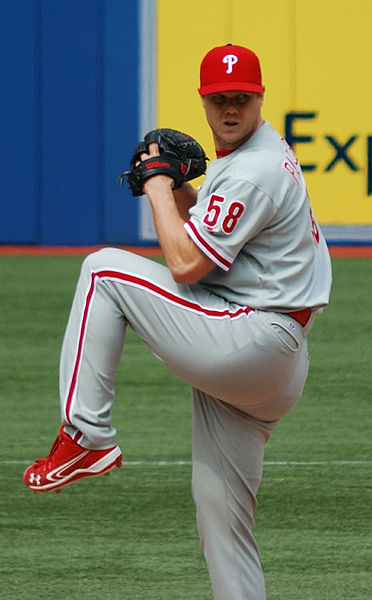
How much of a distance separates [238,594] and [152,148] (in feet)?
4.19

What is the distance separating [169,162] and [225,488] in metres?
0.93

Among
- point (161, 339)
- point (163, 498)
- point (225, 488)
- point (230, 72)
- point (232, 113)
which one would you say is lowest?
point (163, 498)

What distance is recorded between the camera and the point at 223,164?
3.60 metres

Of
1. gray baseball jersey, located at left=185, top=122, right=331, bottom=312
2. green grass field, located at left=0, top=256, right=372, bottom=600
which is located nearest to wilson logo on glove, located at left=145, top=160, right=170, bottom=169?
gray baseball jersey, located at left=185, top=122, right=331, bottom=312

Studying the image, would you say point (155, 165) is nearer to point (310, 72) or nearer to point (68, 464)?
point (68, 464)

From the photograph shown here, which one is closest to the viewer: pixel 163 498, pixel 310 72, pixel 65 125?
pixel 163 498

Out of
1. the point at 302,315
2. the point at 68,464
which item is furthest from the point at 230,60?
the point at 68,464

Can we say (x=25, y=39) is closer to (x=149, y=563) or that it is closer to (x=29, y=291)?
(x=29, y=291)

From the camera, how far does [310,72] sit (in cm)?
1319

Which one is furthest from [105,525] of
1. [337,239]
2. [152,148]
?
[337,239]

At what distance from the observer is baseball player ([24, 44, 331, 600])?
350 centimetres

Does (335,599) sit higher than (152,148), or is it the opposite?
(152,148)

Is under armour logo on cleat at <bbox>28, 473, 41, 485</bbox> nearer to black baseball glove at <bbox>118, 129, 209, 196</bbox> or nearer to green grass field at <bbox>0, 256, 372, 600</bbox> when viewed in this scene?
black baseball glove at <bbox>118, 129, 209, 196</bbox>

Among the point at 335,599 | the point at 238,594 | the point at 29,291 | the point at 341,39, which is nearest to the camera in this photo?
the point at 238,594
